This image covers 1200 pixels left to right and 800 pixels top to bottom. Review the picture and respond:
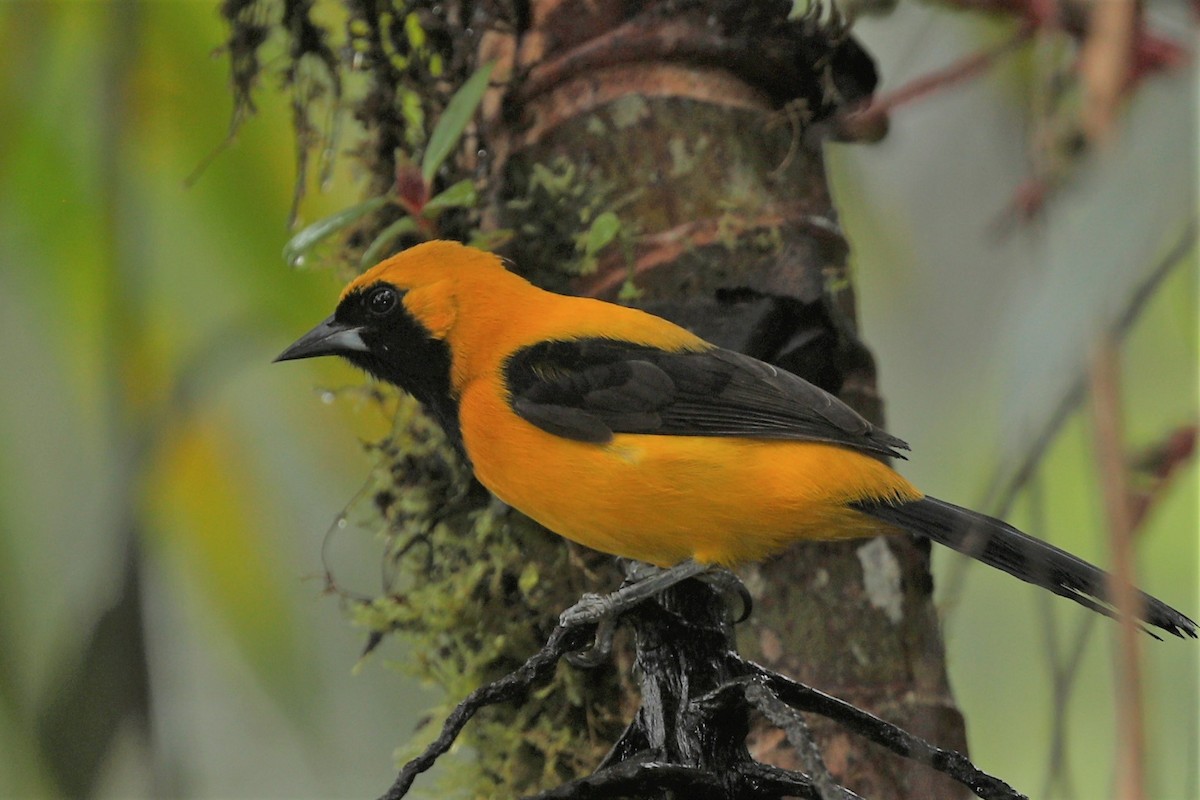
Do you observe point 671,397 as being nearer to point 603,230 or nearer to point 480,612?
point 603,230

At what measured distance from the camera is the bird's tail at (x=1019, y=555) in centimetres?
158

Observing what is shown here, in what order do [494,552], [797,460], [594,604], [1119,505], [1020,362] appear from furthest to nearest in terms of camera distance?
[494,552], [797,460], [594,604], [1020,362], [1119,505]

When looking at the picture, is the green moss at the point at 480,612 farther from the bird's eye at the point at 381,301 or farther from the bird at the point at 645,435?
the bird's eye at the point at 381,301

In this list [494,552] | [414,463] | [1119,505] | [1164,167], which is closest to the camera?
[1119,505]

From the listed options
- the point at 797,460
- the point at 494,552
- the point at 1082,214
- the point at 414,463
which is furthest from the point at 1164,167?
the point at 414,463

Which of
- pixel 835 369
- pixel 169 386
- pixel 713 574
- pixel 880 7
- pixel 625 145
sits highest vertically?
pixel 880 7

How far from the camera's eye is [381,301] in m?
2.57

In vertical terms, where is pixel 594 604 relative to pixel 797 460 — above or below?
below

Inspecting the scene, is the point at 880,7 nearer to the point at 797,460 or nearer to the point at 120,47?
the point at 797,460

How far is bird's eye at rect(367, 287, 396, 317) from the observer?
256 centimetres

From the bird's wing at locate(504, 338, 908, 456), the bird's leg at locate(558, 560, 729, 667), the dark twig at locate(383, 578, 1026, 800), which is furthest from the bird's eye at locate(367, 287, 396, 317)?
the dark twig at locate(383, 578, 1026, 800)

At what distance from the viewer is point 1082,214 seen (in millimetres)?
1018

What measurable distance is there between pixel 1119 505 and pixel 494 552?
1901 millimetres

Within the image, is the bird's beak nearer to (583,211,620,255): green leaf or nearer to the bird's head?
the bird's head
